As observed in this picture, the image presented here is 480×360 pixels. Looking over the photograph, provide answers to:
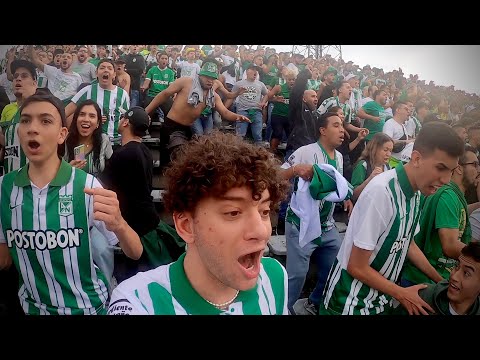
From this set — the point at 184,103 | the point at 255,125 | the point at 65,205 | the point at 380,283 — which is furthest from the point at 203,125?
the point at 380,283

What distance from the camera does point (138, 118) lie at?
243cm

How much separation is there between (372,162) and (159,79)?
119 centimetres

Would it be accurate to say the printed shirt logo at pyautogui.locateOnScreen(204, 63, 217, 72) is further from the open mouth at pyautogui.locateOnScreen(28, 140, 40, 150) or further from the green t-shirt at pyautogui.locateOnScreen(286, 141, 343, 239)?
the open mouth at pyautogui.locateOnScreen(28, 140, 40, 150)

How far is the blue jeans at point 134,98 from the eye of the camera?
2434 millimetres

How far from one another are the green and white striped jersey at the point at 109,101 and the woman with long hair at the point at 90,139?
0.02 metres

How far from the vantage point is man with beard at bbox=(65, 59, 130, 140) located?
2412 millimetres

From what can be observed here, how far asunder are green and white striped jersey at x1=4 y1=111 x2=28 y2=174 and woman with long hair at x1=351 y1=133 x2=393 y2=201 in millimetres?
1682

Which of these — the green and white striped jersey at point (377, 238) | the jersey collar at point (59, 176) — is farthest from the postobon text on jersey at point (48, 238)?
the green and white striped jersey at point (377, 238)

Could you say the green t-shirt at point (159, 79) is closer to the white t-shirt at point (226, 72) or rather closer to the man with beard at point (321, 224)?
the white t-shirt at point (226, 72)

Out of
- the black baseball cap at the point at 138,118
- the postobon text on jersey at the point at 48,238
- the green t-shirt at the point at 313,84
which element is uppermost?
the green t-shirt at the point at 313,84

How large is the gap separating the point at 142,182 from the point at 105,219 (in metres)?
0.25

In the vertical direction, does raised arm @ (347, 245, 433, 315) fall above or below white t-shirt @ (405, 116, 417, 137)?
below

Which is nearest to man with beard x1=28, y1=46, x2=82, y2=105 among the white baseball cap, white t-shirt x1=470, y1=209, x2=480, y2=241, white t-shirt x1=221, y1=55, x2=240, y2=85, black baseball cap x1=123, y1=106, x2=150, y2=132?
black baseball cap x1=123, y1=106, x2=150, y2=132
